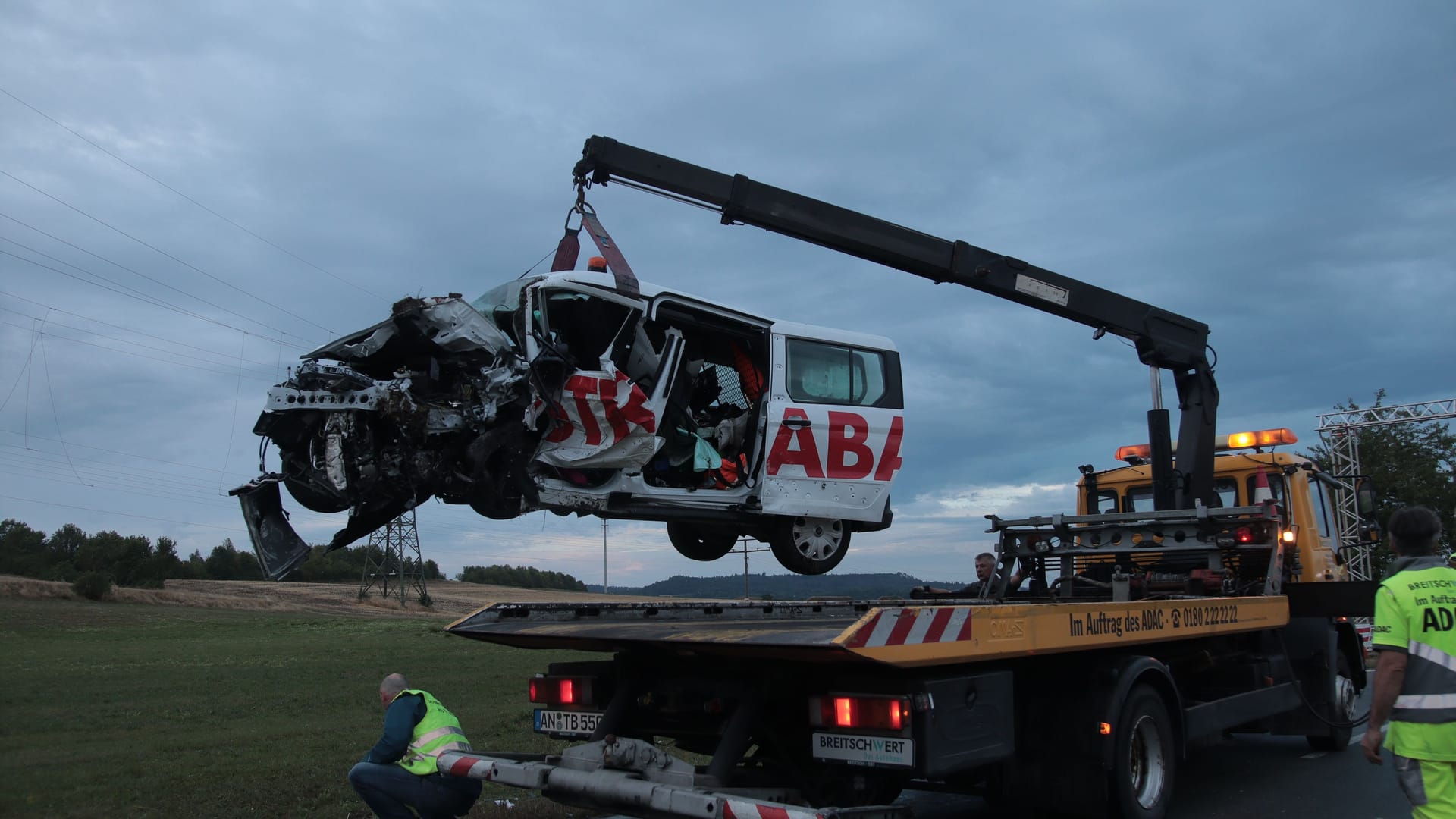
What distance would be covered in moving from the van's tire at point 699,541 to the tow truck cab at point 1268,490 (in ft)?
11.7

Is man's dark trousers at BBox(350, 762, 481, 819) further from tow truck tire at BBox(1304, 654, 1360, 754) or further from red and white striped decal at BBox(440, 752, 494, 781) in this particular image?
tow truck tire at BBox(1304, 654, 1360, 754)

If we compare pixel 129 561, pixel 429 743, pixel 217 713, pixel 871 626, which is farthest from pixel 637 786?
pixel 129 561

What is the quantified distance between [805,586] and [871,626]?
6111 millimetres

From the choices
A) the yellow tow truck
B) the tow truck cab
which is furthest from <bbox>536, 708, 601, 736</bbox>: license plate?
the tow truck cab

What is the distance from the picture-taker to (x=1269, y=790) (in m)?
7.45

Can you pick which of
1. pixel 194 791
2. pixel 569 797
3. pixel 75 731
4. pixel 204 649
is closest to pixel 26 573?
pixel 204 649

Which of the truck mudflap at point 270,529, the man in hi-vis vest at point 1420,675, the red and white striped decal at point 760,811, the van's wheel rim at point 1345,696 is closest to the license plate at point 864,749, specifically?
the red and white striped decal at point 760,811

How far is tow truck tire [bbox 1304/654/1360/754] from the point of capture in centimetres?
865

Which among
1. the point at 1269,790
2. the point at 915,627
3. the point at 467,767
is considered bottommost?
the point at 1269,790

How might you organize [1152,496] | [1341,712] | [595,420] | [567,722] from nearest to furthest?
[567,722]
[595,420]
[1341,712]
[1152,496]

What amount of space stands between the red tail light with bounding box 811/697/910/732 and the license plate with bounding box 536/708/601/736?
1.60 metres

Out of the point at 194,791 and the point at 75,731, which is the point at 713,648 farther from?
the point at 75,731

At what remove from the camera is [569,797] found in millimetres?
4812

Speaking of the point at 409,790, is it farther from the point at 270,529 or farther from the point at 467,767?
the point at 270,529
